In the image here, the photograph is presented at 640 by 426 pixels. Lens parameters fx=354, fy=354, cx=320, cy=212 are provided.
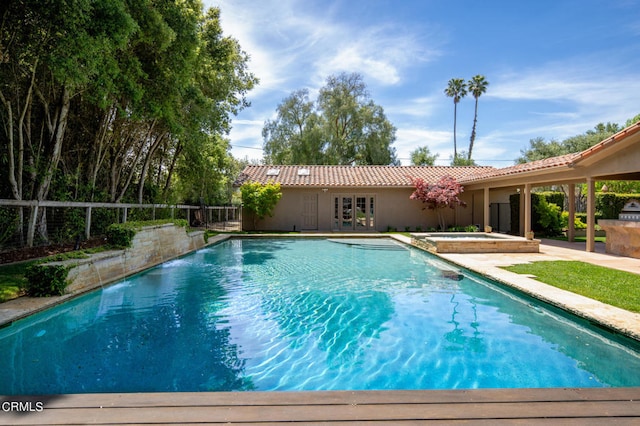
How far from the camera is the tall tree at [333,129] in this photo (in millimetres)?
29797

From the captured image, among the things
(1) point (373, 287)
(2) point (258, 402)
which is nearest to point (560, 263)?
(1) point (373, 287)

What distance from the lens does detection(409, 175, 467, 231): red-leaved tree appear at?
17.6 meters

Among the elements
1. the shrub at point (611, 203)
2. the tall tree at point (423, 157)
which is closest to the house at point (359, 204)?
the shrub at point (611, 203)

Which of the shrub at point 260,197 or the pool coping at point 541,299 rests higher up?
the shrub at point 260,197

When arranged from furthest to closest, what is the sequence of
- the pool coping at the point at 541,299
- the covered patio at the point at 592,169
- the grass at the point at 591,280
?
the covered patio at the point at 592,169 < the grass at the point at 591,280 < the pool coping at the point at 541,299

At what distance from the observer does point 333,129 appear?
2995 centimetres

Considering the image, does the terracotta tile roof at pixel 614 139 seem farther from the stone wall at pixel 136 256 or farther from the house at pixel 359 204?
the stone wall at pixel 136 256

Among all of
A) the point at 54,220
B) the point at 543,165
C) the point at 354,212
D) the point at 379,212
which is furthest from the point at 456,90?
the point at 54,220

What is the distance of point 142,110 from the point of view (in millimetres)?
8461

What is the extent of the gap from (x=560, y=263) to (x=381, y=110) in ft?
79.4

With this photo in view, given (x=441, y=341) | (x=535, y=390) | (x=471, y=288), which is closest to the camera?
(x=535, y=390)

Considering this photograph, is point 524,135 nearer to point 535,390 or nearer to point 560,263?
point 560,263
